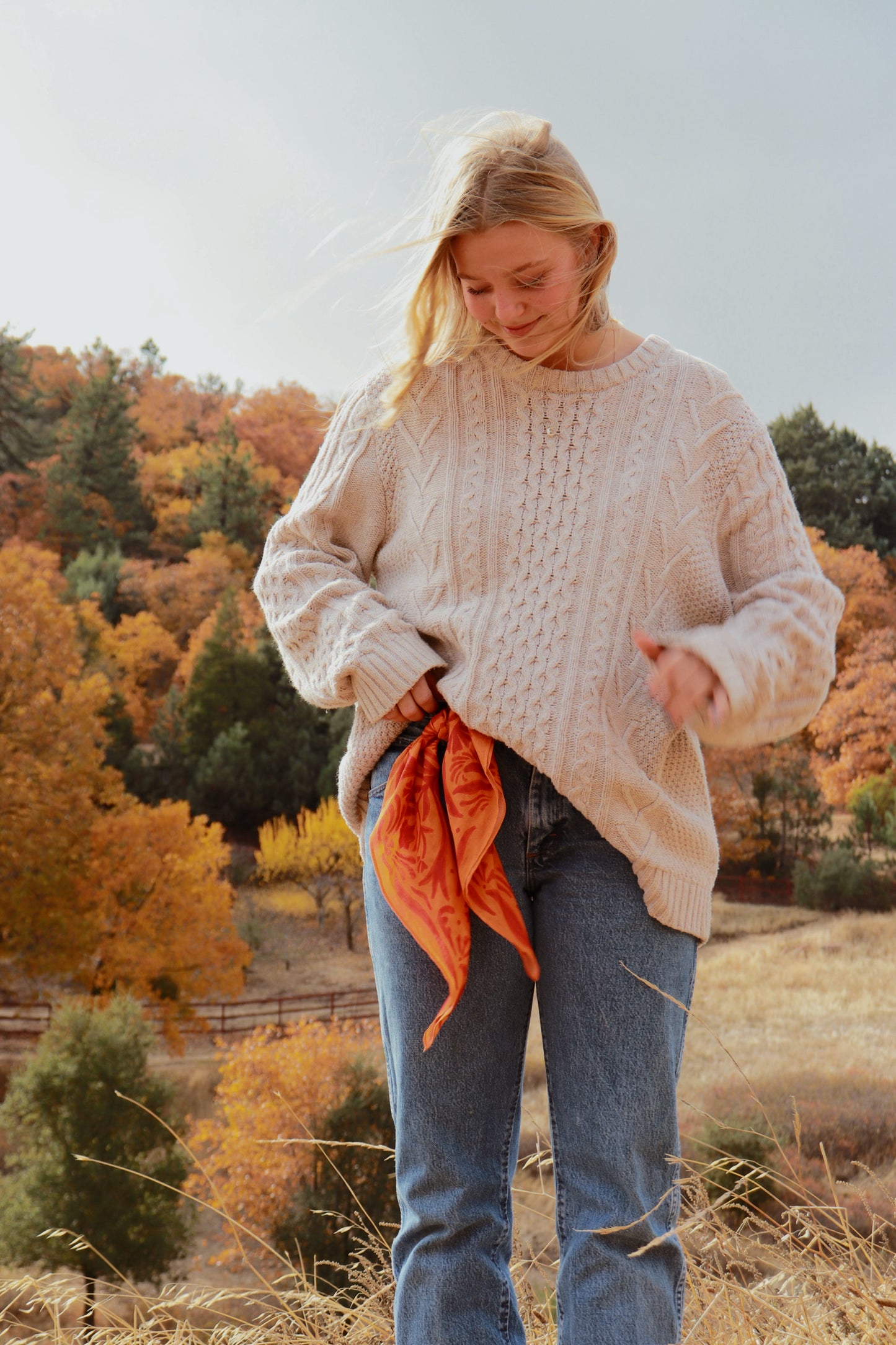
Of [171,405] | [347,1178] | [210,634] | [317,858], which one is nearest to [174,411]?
[171,405]

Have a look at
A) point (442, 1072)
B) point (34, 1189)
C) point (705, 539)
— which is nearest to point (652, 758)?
point (705, 539)

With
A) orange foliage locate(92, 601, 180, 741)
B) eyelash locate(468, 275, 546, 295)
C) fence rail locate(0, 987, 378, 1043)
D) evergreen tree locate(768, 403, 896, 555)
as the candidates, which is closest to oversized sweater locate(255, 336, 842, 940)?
eyelash locate(468, 275, 546, 295)

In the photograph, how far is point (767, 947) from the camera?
50.6 ft

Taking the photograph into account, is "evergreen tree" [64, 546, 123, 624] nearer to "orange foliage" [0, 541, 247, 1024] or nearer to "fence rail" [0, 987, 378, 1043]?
"orange foliage" [0, 541, 247, 1024]

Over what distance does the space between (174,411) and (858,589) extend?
1809 cm

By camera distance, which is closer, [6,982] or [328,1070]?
[328,1070]

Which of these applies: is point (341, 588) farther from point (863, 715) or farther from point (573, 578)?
point (863, 715)

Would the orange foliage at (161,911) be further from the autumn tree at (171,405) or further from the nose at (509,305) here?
the nose at (509,305)

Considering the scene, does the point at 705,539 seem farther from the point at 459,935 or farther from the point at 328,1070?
the point at 328,1070

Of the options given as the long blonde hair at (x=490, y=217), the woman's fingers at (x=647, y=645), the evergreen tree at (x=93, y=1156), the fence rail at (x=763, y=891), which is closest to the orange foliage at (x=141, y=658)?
the evergreen tree at (x=93, y=1156)

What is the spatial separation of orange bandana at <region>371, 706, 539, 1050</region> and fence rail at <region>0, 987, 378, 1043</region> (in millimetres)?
16155

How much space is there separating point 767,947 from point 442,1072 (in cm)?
1546

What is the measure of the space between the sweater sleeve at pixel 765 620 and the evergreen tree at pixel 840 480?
56.1 ft

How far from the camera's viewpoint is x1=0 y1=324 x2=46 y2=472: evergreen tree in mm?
22062
